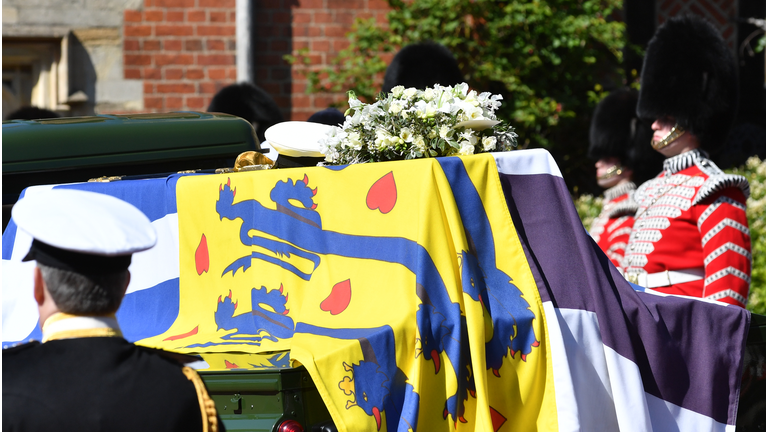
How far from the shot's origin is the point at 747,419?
2.70 metres

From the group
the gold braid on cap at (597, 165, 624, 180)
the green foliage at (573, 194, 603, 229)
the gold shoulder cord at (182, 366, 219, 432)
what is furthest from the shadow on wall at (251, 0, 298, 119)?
the gold shoulder cord at (182, 366, 219, 432)

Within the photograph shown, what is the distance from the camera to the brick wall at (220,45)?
23.5 feet

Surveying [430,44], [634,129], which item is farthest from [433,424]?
[634,129]

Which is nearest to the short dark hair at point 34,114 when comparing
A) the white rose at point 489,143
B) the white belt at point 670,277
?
the white rose at point 489,143

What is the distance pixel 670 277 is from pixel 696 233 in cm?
23

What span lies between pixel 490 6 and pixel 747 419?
17.0 feet

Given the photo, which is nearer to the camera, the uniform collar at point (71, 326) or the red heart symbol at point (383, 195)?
the uniform collar at point (71, 326)

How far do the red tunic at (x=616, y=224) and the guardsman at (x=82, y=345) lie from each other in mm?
3925

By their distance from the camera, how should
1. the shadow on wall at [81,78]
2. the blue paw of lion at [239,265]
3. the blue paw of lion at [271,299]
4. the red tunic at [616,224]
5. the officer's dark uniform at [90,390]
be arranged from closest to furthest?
the officer's dark uniform at [90,390] < the blue paw of lion at [271,299] < the blue paw of lion at [239,265] < the red tunic at [616,224] < the shadow on wall at [81,78]

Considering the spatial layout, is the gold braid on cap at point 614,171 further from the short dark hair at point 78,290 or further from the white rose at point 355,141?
the short dark hair at point 78,290

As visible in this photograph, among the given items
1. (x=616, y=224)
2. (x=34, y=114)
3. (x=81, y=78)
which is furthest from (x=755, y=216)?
(x=81, y=78)

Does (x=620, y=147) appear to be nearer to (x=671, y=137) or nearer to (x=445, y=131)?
(x=671, y=137)

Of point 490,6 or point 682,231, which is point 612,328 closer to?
point 682,231

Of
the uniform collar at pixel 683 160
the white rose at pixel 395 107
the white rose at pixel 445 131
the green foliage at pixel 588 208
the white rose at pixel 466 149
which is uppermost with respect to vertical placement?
the white rose at pixel 395 107
